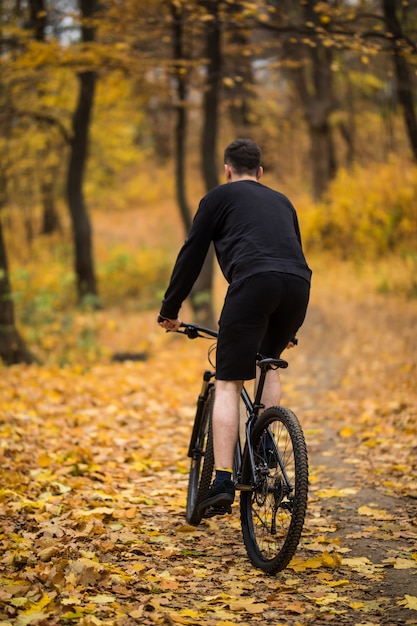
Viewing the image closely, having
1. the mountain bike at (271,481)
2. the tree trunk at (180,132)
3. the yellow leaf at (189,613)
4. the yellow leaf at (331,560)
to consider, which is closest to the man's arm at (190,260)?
the mountain bike at (271,481)

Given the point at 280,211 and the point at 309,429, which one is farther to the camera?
the point at 309,429

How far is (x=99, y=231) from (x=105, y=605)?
29.8 m

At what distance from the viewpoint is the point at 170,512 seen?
525cm

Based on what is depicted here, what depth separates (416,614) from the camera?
352cm

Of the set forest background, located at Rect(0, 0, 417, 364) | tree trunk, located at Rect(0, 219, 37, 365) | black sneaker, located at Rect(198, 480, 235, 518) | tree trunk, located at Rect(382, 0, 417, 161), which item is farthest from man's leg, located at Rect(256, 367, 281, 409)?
tree trunk, located at Rect(0, 219, 37, 365)

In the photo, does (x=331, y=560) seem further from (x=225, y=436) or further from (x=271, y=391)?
(x=271, y=391)

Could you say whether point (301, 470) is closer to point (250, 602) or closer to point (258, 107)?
point (250, 602)

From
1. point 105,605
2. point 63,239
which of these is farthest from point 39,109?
point 105,605

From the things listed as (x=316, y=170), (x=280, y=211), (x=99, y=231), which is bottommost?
(x=99, y=231)

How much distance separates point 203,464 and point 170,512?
77 cm

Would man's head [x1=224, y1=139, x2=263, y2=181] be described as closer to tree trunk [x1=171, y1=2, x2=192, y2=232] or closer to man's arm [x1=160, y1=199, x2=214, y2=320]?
man's arm [x1=160, y1=199, x2=214, y2=320]

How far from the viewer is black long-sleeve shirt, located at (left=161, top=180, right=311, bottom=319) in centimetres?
408

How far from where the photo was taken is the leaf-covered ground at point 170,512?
3615mm

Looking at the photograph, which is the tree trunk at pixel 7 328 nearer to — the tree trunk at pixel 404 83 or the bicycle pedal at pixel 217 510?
the tree trunk at pixel 404 83
